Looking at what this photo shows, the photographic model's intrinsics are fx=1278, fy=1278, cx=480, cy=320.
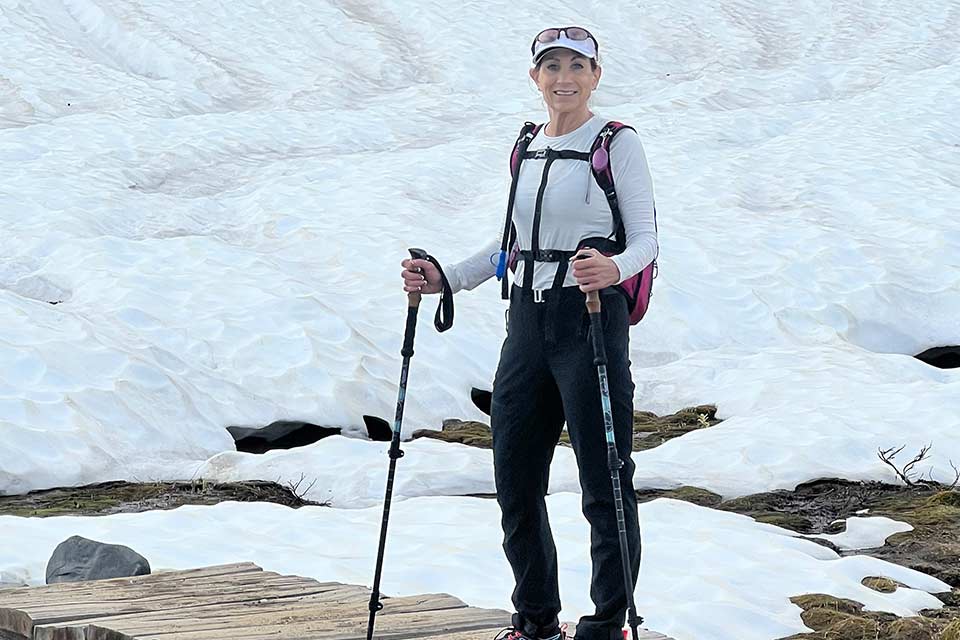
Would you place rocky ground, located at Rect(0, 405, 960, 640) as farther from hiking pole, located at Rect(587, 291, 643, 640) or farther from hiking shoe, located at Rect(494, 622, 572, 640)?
hiking pole, located at Rect(587, 291, 643, 640)

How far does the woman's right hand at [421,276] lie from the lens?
5281 mm

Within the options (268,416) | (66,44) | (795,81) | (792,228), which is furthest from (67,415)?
(795,81)

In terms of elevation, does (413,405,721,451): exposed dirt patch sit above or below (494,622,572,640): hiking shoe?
above

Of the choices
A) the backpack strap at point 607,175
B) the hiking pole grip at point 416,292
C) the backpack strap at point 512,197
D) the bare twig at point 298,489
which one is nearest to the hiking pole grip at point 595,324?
the backpack strap at point 607,175

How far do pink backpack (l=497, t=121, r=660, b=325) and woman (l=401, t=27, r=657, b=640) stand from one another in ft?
0.09

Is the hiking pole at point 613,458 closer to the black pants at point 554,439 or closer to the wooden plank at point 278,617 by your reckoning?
the black pants at point 554,439

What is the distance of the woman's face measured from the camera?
4918 millimetres

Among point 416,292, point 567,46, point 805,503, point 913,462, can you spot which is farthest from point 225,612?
point 913,462

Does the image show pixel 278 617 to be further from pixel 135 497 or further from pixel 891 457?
pixel 891 457

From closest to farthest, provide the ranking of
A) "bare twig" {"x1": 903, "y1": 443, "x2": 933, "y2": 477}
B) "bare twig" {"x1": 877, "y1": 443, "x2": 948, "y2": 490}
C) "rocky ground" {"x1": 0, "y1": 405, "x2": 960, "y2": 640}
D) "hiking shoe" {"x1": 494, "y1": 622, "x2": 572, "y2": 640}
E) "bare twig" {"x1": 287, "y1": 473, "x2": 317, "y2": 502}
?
"hiking shoe" {"x1": 494, "y1": 622, "x2": 572, "y2": 640} < "rocky ground" {"x1": 0, "y1": 405, "x2": 960, "y2": 640} < "bare twig" {"x1": 287, "y1": 473, "x2": 317, "y2": 502} < "bare twig" {"x1": 877, "y1": 443, "x2": 948, "y2": 490} < "bare twig" {"x1": 903, "y1": 443, "x2": 933, "y2": 477}

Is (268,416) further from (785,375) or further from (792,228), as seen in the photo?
(792,228)

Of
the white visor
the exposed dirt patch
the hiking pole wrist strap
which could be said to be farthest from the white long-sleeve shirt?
the exposed dirt patch

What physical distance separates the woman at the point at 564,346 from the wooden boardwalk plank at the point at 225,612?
66 centimetres

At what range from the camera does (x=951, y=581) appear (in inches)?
339
